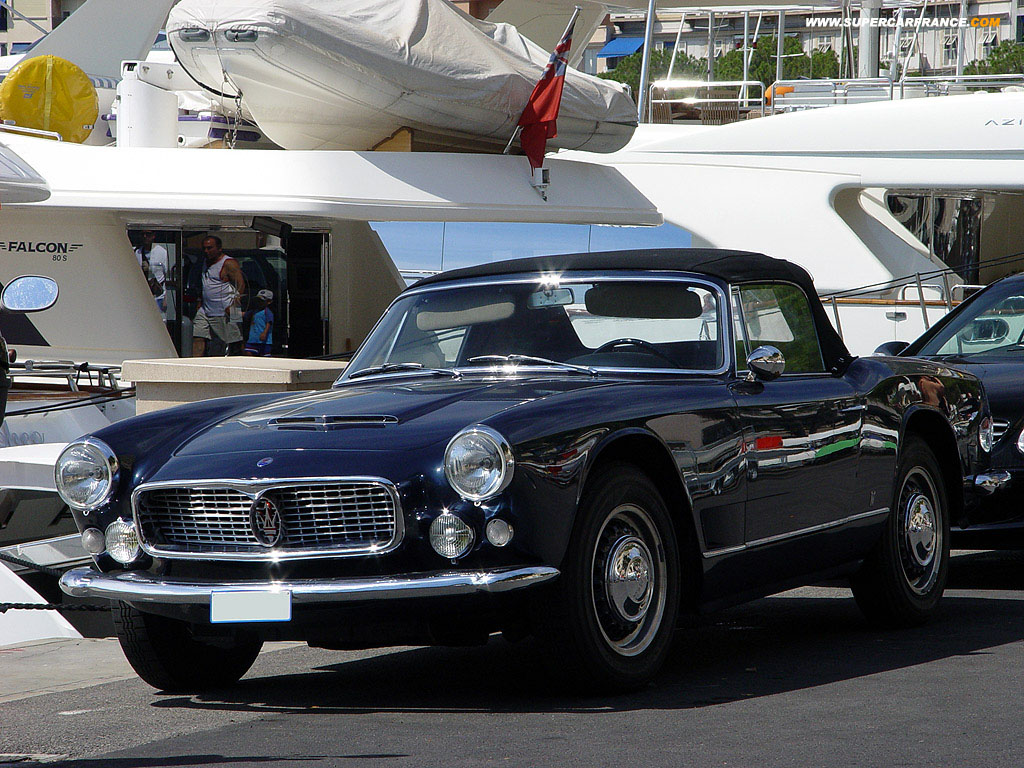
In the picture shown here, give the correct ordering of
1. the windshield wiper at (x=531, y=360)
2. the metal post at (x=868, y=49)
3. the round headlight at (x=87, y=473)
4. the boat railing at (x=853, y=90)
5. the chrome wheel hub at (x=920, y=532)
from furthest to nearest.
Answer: the metal post at (x=868, y=49) → the boat railing at (x=853, y=90) → the chrome wheel hub at (x=920, y=532) → the windshield wiper at (x=531, y=360) → the round headlight at (x=87, y=473)

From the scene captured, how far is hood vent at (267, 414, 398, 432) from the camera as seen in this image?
17.0ft

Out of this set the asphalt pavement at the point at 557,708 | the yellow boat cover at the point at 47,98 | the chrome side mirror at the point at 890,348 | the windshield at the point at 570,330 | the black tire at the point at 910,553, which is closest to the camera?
the asphalt pavement at the point at 557,708

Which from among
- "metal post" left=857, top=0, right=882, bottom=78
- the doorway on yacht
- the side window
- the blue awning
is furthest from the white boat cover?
the blue awning

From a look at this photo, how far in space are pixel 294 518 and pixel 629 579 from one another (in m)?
1.14

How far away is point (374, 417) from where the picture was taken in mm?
5203

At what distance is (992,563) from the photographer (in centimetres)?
880

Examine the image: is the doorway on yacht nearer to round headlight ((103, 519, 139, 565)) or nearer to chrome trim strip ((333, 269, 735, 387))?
chrome trim strip ((333, 269, 735, 387))

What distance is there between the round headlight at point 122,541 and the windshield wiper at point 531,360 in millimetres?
1543

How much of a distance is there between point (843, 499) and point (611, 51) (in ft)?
224

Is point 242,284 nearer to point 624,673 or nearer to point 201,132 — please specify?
point 201,132

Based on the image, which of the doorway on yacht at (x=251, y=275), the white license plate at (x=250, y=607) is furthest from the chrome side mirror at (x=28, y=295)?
the doorway on yacht at (x=251, y=275)

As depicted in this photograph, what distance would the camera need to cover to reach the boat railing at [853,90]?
1866 centimetres

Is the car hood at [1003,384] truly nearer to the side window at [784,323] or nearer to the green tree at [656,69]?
the side window at [784,323]

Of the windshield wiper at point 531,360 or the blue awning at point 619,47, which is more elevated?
the blue awning at point 619,47
